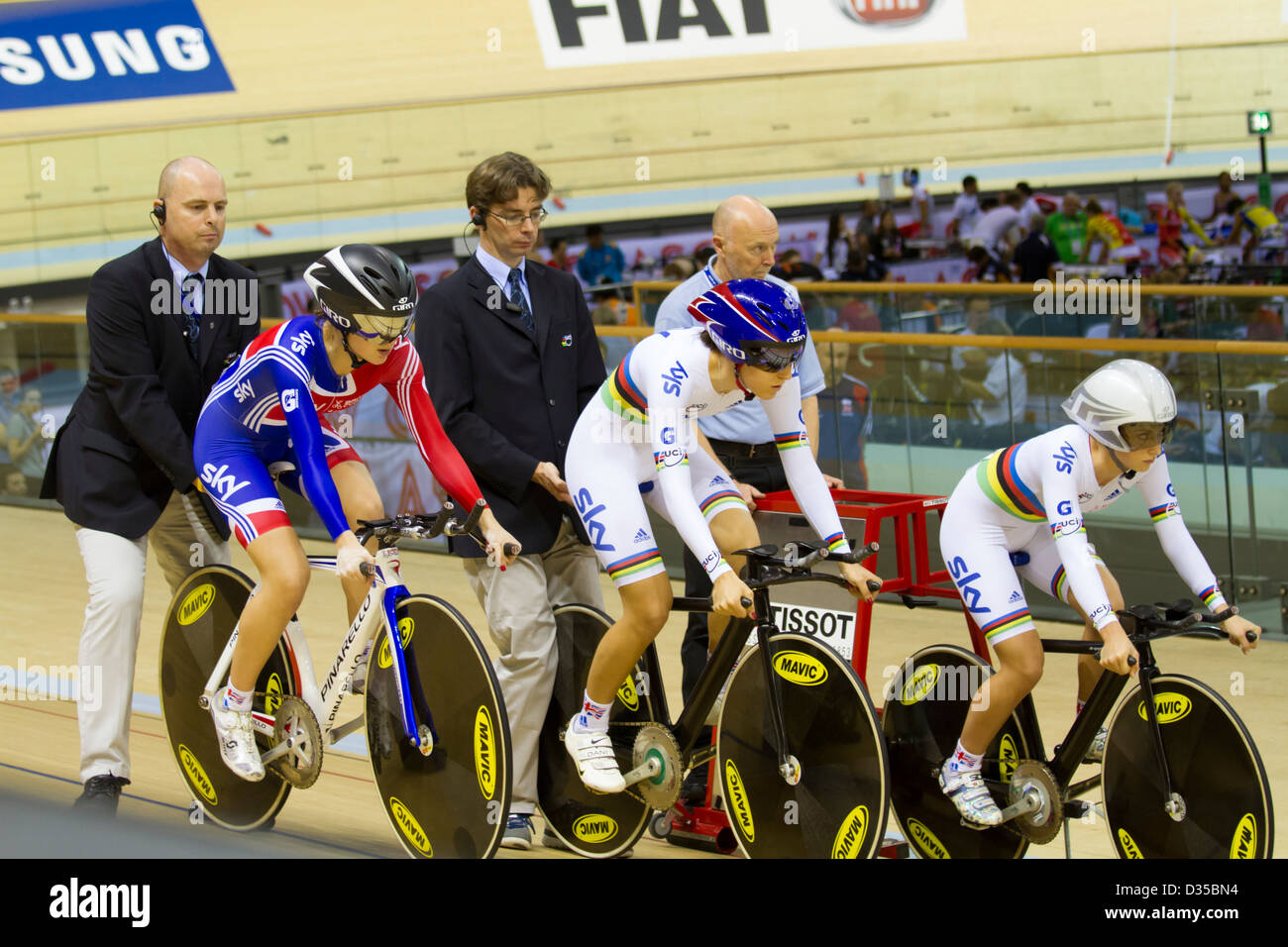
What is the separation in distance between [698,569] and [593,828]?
762 millimetres

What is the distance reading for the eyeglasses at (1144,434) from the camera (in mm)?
3023

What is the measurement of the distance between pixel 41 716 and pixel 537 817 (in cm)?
191

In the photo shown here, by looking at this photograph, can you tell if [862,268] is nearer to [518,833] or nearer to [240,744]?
[518,833]

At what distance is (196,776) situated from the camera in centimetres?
382

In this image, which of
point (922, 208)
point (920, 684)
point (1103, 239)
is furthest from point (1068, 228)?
point (920, 684)

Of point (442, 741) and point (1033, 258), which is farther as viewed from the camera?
point (1033, 258)

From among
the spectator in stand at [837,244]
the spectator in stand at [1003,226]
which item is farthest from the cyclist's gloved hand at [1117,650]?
the spectator in stand at [837,244]

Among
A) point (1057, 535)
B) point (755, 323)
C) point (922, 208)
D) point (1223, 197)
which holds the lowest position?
point (1057, 535)

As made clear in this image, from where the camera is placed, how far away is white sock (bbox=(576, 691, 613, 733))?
3387mm

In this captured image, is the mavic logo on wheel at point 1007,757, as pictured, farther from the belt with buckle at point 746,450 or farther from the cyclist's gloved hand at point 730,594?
the belt with buckle at point 746,450

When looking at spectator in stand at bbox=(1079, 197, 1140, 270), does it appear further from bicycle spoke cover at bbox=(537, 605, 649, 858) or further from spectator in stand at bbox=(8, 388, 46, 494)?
bicycle spoke cover at bbox=(537, 605, 649, 858)

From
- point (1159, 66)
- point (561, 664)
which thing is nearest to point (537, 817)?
point (561, 664)

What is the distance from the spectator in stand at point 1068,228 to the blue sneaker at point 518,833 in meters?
10.0

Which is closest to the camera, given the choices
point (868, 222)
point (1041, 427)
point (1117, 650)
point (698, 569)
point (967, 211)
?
point (1117, 650)
